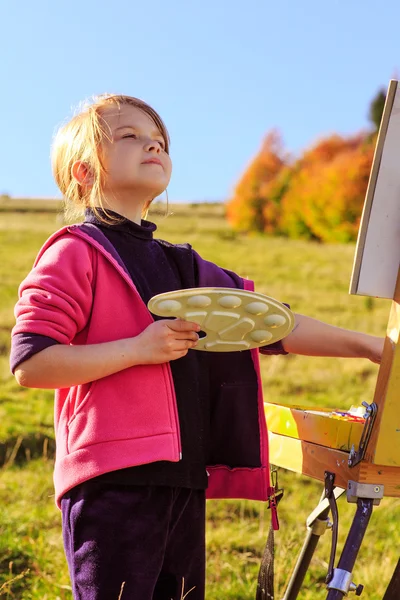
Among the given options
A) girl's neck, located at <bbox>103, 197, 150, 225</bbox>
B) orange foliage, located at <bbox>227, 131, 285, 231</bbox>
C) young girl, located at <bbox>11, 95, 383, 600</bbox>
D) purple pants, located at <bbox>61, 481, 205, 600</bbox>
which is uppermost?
girl's neck, located at <bbox>103, 197, 150, 225</bbox>

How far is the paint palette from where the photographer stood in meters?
1.68

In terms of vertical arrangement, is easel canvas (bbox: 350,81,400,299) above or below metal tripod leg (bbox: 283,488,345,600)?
above

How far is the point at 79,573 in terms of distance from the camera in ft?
6.43

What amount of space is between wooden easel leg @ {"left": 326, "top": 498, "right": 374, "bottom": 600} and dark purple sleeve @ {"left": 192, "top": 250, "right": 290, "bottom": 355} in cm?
59

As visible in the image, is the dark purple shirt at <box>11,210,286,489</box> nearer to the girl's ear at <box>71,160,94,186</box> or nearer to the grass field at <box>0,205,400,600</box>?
the girl's ear at <box>71,160,94,186</box>

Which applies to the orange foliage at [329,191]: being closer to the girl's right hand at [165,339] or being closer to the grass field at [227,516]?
the grass field at [227,516]

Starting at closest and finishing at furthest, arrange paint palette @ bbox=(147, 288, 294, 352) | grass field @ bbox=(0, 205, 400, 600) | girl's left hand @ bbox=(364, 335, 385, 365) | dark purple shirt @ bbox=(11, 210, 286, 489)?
paint palette @ bbox=(147, 288, 294, 352) < dark purple shirt @ bbox=(11, 210, 286, 489) < girl's left hand @ bbox=(364, 335, 385, 365) < grass field @ bbox=(0, 205, 400, 600)

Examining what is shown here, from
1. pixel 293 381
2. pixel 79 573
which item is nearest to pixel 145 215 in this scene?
pixel 79 573

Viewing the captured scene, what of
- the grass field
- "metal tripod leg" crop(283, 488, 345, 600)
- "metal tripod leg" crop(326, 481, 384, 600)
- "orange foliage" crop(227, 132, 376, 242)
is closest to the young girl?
"metal tripod leg" crop(283, 488, 345, 600)

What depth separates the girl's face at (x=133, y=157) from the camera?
2121 mm

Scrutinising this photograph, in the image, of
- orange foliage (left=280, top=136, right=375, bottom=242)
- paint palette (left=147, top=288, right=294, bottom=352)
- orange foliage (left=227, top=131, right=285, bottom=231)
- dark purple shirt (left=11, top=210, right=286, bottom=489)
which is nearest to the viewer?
paint palette (left=147, top=288, right=294, bottom=352)

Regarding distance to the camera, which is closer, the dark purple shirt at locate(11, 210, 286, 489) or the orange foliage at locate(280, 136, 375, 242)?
the dark purple shirt at locate(11, 210, 286, 489)

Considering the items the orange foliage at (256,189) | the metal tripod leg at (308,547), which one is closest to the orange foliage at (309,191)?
the orange foliage at (256,189)

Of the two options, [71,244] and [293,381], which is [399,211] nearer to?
[71,244]
